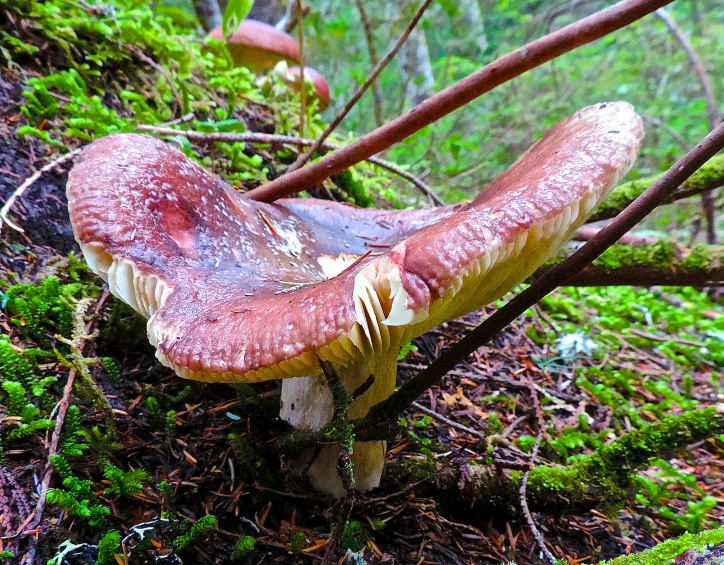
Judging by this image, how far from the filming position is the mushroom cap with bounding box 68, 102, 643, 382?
3.50ft

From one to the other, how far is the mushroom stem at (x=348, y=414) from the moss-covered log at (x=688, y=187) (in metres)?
1.74

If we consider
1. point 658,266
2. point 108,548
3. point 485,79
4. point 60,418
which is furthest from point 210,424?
point 658,266

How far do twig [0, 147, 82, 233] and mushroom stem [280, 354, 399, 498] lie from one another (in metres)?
1.50

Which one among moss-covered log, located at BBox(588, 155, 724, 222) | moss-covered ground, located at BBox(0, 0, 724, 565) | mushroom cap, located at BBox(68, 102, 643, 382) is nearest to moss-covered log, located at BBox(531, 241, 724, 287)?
moss-covered log, located at BBox(588, 155, 724, 222)

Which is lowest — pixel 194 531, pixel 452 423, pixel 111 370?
pixel 111 370

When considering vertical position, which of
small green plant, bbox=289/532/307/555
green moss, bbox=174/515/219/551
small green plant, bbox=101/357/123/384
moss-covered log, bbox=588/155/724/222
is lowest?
small green plant, bbox=101/357/123/384

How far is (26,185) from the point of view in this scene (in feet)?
7.11

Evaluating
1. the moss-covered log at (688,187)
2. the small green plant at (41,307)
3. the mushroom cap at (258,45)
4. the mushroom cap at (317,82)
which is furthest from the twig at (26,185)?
the mushroom cap at (258,45)

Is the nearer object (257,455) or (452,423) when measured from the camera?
(257,455)

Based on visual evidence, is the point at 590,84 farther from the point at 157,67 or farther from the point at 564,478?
the point at 564,478

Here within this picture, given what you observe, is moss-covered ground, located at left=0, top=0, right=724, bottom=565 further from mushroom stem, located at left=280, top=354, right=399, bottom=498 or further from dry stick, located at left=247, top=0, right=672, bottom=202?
dry stick, located at left=247, top=0, right=672, bottom=202

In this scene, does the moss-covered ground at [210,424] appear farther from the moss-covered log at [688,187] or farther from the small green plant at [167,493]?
the moss-covered log at [688,187]

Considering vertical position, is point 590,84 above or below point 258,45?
above

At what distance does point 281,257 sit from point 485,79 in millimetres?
1053
